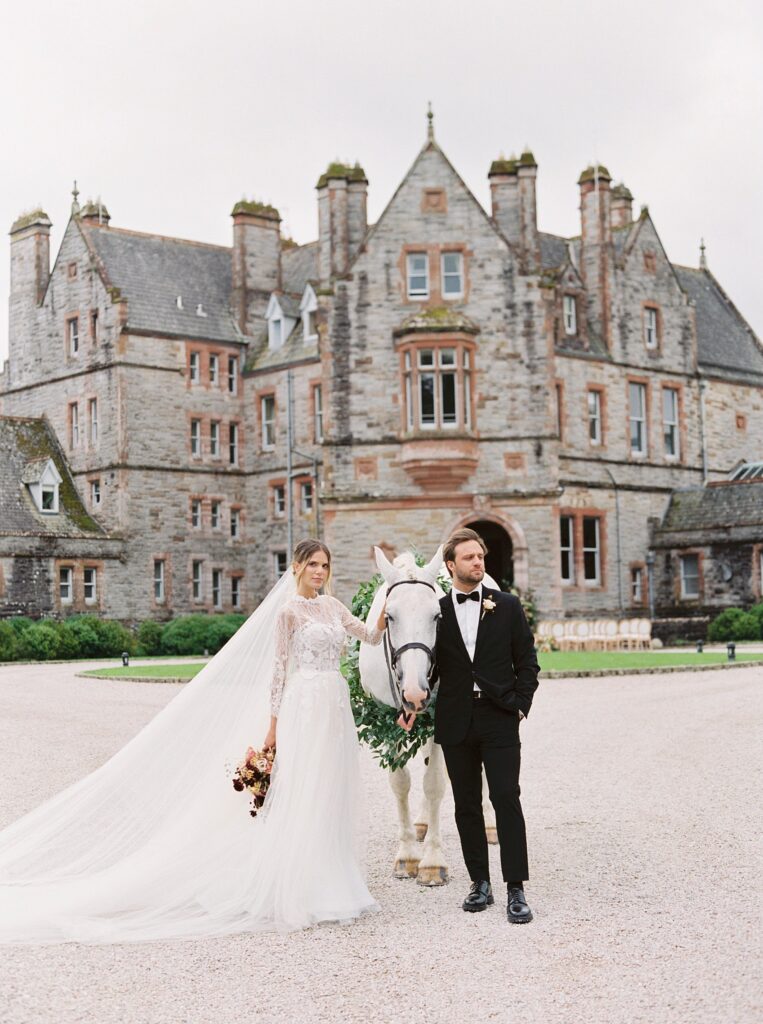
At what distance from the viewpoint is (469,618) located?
8258 millimetres

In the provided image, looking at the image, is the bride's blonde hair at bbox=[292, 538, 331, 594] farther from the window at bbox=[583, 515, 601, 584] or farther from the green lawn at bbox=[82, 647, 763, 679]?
the window at bbox=[583, 515, 601, 584]

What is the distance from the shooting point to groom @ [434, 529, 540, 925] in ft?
26.4

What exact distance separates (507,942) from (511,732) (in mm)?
1279

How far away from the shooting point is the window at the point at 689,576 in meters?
46.9

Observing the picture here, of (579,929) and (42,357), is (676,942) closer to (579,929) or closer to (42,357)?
(579,929)

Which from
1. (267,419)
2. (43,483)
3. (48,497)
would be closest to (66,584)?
(48,497)

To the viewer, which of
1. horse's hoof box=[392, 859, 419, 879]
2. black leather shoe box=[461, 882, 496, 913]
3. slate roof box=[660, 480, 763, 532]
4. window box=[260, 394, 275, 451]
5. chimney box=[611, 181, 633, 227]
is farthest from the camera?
chimney box=[611, 181, 633, 227]

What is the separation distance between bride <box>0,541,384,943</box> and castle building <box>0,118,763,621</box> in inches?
1242

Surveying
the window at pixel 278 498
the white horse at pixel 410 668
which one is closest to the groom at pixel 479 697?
the white horse at pixel 410 668

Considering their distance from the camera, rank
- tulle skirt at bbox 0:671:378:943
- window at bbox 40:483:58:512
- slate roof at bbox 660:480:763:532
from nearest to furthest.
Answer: tulle skirt at bbox 0:671:378:943, slate roof at bbox 660:480:763:532, window at bbox 40:483:58:512

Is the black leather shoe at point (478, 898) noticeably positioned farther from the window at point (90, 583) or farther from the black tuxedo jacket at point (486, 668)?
the window at point (90, 583)

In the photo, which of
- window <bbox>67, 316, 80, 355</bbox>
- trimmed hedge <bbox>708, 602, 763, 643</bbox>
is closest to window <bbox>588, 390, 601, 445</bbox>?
trimmed hedge <bbox>708, 602, 763, 643</bbox>

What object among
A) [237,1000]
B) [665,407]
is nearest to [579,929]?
[237,1000]

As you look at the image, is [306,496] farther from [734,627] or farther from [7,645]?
[734,627]
